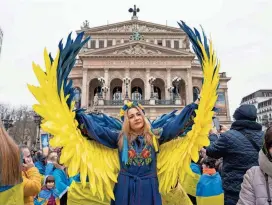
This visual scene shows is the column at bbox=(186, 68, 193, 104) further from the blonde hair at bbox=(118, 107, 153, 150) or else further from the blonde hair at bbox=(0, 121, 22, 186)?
the blonde hair at bbox=(0, 121, 22, 186)

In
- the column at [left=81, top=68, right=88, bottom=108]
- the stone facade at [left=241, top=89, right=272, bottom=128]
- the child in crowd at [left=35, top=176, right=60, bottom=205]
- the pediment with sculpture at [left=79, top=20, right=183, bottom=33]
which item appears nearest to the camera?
the child in crowd at [left=35, top=176, right=60, bottom=205]

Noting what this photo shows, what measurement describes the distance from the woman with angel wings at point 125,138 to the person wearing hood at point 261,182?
0.68 metres

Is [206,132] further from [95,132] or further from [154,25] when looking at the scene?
[154,25]

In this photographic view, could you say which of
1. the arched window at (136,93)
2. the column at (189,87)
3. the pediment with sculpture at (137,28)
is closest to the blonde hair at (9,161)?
the column at (189,87)

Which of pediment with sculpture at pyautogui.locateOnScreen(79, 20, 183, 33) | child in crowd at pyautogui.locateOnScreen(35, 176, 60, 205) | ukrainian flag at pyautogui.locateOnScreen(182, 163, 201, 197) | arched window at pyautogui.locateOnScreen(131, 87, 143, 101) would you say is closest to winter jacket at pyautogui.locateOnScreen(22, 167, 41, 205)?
child in crowd at pyautogui.locateOnScreen(35, 176, 60, 205)

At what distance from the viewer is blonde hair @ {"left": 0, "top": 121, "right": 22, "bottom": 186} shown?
2.11 meters

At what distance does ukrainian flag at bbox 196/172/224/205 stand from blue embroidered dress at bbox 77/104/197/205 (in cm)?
228

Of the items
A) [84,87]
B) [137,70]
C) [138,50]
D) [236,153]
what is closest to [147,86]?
[137,70]

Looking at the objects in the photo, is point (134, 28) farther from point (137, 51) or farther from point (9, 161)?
point (9, 161)

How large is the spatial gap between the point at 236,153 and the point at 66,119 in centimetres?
193

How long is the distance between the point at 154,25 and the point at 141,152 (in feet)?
154

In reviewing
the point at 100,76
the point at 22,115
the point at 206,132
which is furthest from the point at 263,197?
the point at 22,115

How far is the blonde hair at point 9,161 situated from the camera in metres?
2.11

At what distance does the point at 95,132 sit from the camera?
3.23 metres
